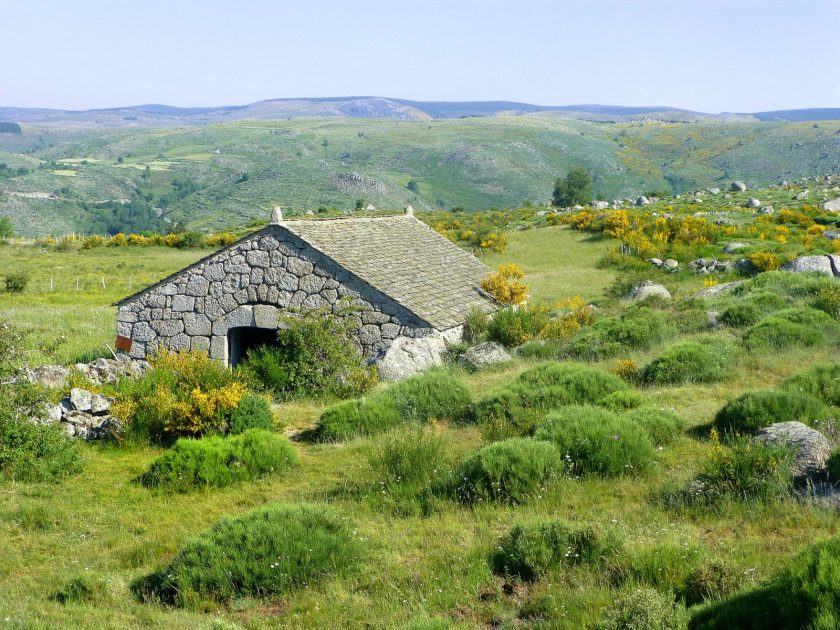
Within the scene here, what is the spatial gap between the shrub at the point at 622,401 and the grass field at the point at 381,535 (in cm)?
41

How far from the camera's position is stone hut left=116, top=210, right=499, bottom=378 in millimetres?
15188

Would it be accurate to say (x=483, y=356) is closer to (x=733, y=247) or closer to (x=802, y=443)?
(x=802, y=443)

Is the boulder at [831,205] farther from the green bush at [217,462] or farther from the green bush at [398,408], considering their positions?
the green bush at [217,462]

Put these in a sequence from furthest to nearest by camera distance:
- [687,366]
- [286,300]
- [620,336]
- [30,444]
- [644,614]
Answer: [286,300] → [620,336] → [687,366] → [30,444] → [644,614]

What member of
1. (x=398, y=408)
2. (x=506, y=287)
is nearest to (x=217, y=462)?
(x=398, y=408)

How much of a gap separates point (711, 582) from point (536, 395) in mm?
5660

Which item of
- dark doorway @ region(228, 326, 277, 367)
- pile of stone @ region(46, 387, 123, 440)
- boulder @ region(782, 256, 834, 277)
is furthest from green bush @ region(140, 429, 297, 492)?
boulder @ region(782, 256, 834, 277)

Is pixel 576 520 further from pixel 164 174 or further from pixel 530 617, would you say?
pixel 164 174

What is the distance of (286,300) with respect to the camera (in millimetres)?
15633

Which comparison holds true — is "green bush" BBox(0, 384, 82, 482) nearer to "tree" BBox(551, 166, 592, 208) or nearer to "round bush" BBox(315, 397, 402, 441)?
"round bush" BBox(315, 397, 402, 441)

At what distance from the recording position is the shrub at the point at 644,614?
426 cm

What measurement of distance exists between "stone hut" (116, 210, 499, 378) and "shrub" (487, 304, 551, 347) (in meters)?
0.78

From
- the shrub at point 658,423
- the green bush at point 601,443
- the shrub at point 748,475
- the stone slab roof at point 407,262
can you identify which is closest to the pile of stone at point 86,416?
the stone slab roof at point 407,262

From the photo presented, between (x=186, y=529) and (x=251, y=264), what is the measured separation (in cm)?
893
